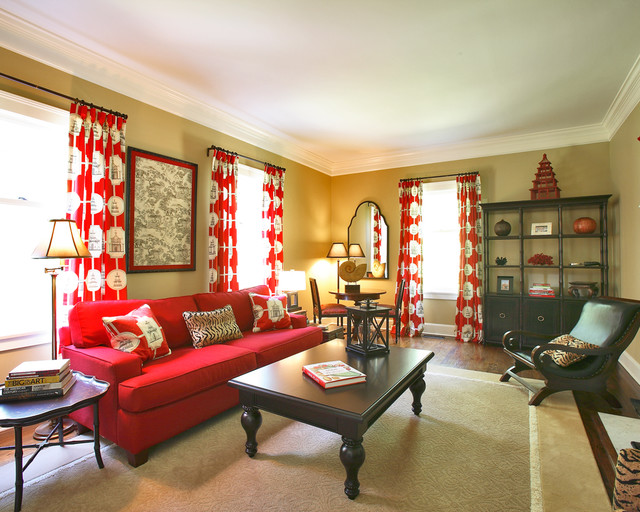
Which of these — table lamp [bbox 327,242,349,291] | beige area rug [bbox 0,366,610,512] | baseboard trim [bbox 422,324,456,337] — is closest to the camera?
beige area rug [bbox 0,366,610,512]

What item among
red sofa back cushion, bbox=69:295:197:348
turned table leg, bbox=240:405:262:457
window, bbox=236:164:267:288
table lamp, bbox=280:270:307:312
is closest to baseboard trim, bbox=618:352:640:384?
table lamp, bbox=280:270:307:312

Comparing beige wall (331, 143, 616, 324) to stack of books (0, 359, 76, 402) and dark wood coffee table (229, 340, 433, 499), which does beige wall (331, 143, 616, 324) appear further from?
stack of books (0, 359, 76, 402)

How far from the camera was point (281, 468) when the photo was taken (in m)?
2.17

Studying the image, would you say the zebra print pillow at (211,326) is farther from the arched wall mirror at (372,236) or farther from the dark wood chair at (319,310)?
the arched wall mirror at (372,236)

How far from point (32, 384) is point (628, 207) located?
5.49 meters

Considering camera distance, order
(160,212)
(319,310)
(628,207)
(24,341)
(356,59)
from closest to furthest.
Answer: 1. (24,341)
2. (356,59)
3. (160,212)
4. (628,207)
5. (319,310)

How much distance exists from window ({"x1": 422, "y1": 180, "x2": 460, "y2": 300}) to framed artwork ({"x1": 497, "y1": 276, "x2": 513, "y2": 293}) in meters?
0.67

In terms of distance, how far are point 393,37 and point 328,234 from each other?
3983mm

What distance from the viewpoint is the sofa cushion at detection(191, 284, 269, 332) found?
11.7ft

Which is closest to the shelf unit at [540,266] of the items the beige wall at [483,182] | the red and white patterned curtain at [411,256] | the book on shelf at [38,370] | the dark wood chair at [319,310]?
the beige wall at [483,182]

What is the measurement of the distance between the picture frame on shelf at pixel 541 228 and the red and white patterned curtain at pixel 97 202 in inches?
198

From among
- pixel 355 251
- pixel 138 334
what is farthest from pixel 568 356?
pixel 355 251

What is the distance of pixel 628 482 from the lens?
1.18m

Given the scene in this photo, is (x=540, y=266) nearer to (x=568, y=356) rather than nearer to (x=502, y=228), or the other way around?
(x=502, y=228)
